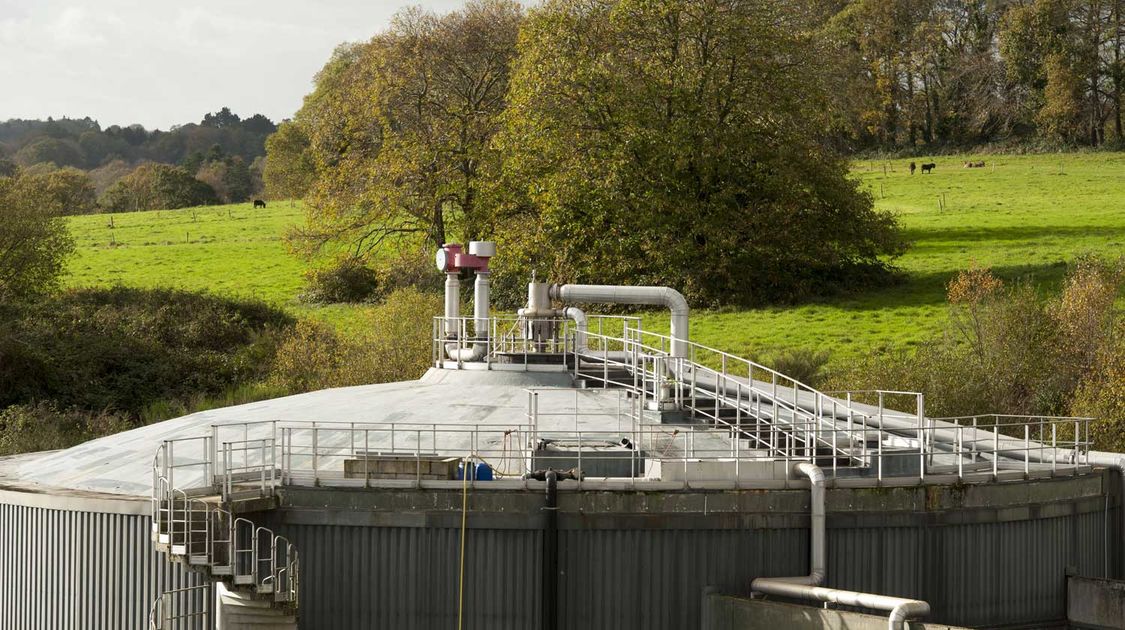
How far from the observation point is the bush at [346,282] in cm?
8429

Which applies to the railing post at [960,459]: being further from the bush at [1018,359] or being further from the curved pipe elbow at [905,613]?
the bush at [1018,359]

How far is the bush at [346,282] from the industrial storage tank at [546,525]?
1986 inches

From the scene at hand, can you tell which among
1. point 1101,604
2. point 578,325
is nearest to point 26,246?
point 578,325

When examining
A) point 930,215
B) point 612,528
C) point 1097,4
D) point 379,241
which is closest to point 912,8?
point 1097,4

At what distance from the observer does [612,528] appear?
94.2 feet

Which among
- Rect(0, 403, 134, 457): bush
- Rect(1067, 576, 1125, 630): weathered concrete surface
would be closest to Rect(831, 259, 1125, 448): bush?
Rect(1067, 576, 1125, 630): weathered concrete surface

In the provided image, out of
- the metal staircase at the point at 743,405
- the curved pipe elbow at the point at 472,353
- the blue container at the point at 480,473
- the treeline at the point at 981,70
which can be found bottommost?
the blue container at the point at 480,473

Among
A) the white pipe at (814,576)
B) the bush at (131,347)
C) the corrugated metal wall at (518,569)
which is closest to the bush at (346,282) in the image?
the bush at (131,347)

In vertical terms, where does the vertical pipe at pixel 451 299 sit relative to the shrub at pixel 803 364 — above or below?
above

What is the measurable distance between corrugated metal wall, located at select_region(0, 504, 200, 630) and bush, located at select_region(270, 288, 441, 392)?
27.7 meters

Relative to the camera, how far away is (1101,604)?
32469 millimetres

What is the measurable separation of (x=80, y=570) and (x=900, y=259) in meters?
56.8

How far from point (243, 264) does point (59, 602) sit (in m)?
69.3

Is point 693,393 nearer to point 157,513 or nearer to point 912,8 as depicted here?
point 157,513
